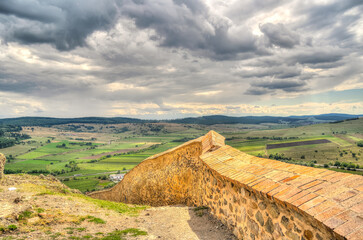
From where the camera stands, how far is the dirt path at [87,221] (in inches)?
→ 232

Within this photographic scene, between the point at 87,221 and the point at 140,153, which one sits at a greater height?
the point at 87,221

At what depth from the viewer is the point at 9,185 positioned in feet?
37.0

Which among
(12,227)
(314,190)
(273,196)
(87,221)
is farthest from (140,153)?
(314,190)

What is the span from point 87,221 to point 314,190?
721 centimetres

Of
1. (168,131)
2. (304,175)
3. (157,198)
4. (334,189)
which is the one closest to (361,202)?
(334,189)

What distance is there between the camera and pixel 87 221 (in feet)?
24.1

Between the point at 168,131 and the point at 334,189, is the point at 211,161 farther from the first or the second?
the point at 168,131

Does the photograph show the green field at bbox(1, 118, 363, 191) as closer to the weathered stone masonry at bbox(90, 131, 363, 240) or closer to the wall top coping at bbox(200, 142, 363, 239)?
the weathered stone masonry at bbox(90, 131, 363, 240)

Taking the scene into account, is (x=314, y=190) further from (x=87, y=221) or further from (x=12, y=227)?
(x=12, y=227)

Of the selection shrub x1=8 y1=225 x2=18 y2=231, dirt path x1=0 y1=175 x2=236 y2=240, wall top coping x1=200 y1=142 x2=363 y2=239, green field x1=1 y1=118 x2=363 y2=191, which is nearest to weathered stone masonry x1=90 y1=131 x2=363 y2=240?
wall top coping x1=200 y1=142 x2=363 y2=239

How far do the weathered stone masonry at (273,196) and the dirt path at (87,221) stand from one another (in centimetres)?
69

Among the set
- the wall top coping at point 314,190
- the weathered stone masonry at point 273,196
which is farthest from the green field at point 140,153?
the wall top coping at point 314,190

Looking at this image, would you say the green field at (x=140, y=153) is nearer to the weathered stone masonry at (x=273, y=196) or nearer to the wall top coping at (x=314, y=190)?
the weathered stone masonry at (x=273, y=196)

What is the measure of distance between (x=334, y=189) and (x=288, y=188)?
72 cm
